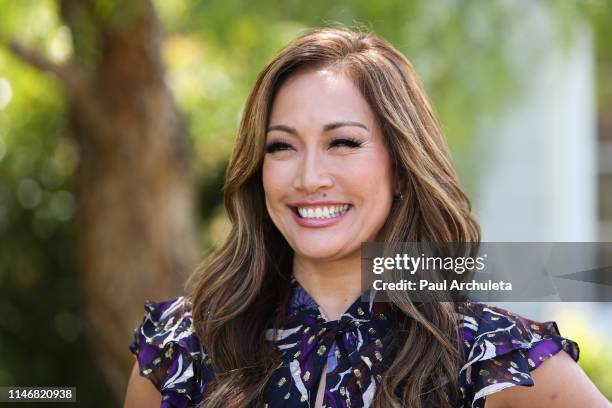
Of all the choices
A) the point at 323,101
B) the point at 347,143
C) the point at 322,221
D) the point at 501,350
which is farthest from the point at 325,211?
the point at 501,350

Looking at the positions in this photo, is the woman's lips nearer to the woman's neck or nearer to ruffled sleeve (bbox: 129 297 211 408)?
the woman's neck

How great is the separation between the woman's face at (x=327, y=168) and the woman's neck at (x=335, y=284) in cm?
4

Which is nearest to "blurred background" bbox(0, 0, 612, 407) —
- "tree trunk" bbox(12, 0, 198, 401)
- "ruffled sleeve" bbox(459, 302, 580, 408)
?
"tree trunk" bbox(12, 0, 198, 401)

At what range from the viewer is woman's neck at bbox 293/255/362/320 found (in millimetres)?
2572

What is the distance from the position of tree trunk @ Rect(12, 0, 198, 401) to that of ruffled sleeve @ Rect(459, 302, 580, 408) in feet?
9.43

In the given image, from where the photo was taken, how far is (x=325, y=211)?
2.48 metres

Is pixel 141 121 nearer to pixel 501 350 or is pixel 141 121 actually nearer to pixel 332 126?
pixel 332 126

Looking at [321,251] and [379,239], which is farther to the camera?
[379,239]

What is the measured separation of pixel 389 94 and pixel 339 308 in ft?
2.00

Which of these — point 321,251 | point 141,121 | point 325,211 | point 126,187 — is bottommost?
point 321,251

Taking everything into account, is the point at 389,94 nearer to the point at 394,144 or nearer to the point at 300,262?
the point at 394,144

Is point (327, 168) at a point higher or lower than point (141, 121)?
lower

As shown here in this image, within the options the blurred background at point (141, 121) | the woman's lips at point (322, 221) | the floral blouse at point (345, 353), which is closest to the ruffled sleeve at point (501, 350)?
the floral blouse at point (345, 353)

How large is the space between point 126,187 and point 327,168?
2778mm
